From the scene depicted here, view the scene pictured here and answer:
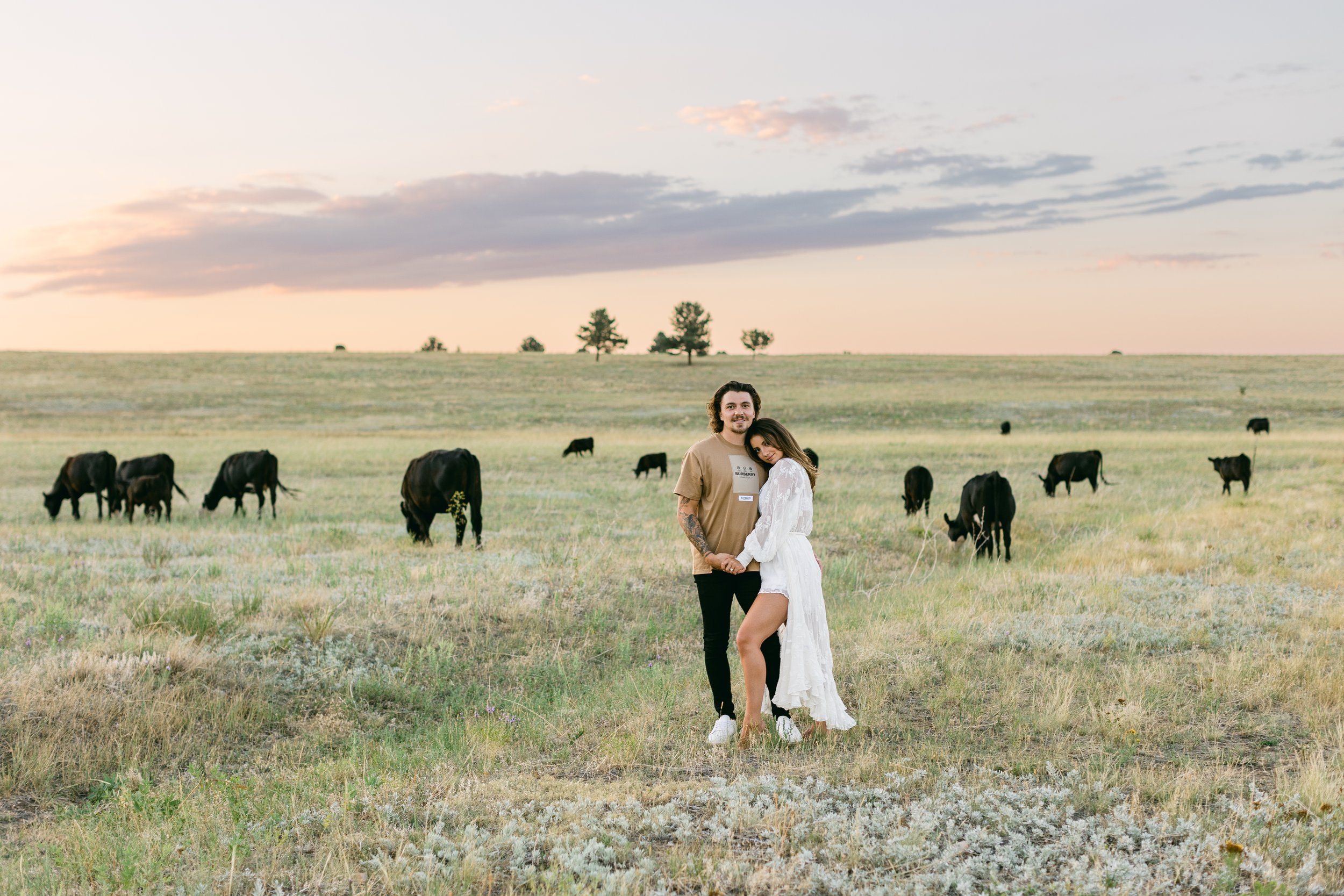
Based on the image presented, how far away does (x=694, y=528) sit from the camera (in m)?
6.04

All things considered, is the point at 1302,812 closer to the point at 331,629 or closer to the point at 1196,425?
the point at 331,629

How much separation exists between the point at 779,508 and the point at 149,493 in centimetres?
1849

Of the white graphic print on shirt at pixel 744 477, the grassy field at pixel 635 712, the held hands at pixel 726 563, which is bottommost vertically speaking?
the grassy field at pixel 635 712

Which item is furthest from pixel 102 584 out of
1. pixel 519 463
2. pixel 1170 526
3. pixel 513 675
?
pixel 519 463

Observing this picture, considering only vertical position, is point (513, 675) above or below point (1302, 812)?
below

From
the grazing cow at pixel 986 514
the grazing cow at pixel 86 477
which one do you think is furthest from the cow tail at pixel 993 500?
the grazing cow at pixel 86 477

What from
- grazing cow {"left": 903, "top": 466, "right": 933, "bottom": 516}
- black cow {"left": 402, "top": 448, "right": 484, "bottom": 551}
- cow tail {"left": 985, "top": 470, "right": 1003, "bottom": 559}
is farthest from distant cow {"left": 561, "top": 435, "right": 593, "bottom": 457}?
cow tail {"left": 985, "top": 470, "right": 1003, "bottom": 559}

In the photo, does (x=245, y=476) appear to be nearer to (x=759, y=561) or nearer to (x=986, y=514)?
(x=986, y=514)

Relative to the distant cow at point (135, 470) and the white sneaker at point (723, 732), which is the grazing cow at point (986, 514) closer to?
the white sneaker at point (723, 732)

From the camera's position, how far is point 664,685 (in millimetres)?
7895

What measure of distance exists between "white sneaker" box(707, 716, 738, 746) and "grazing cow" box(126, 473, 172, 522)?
1757 cm

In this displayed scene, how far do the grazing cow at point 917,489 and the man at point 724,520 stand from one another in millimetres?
13010

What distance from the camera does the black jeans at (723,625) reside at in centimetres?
619

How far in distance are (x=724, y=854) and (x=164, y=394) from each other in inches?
3076
